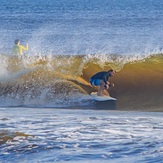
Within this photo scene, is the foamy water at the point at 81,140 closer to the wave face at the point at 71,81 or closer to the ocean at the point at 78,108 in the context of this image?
the ocean at the point at 78,108

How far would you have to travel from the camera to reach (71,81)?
1013 centimetres

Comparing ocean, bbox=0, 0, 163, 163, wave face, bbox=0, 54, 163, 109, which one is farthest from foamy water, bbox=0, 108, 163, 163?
wave face, bbox=0, 54, 163, 109

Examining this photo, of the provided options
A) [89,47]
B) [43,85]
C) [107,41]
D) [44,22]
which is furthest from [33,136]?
[44,22]

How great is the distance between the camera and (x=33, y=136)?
4.26 m

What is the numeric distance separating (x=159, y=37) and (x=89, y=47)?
807 centimetres

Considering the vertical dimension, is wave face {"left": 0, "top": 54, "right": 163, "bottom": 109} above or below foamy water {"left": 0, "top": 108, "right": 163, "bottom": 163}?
above

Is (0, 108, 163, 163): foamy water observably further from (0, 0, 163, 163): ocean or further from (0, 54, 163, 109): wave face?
(0, 54, 163, 109): wave face

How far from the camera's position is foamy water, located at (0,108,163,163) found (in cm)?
344

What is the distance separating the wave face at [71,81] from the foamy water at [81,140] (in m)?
3.44

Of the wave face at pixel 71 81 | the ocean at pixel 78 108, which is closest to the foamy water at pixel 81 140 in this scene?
the ocean at pixel 78 108

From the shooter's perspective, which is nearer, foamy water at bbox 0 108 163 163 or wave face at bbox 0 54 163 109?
foamy water at bbox 0 108 163 163

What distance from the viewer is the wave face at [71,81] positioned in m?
9.04

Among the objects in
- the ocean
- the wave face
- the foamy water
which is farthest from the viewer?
the wave face

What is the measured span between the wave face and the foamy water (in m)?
3.44
